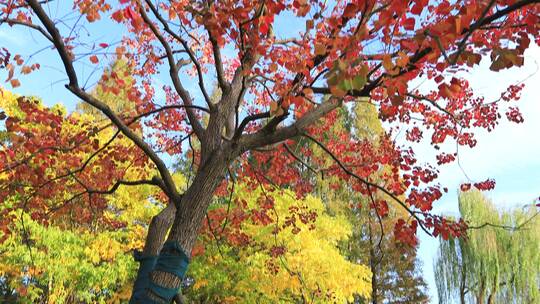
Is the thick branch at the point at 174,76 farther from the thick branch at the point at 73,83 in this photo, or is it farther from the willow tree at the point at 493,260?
the willow tree at the point at 493,260

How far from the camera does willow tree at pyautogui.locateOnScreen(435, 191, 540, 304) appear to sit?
59.7 feet

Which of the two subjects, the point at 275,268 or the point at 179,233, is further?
the point at 275,268

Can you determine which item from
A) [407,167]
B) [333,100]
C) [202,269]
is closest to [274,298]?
[202,269]

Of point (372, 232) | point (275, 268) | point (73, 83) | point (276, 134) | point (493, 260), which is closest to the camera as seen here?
point (73, 83)

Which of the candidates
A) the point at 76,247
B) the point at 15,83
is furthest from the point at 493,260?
the point at 15,83

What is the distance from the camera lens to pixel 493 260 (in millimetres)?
18578

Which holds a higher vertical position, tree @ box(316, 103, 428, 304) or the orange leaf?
tree @ box(316, 103, 428, 304)

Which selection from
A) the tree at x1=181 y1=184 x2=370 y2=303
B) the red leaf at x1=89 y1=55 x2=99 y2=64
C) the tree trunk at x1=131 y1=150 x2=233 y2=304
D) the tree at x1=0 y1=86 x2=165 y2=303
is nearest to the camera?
the tree trunk at x1=131 y1=150 x2=233 y2=304

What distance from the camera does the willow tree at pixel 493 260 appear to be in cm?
1820

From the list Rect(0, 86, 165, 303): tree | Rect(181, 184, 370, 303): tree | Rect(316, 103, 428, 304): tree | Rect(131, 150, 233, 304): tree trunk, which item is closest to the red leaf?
Rect(131, 150, 233, 304): tree trunk

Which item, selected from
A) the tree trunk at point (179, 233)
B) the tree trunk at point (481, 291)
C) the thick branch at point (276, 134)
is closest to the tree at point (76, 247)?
the tree trunk at point (179, 233)

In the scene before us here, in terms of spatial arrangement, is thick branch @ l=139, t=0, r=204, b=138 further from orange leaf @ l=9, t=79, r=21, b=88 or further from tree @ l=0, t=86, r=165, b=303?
tree @ l=0, t=86, r=165, b=303

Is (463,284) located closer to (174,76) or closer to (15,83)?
(174,76)

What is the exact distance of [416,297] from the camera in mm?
23250
